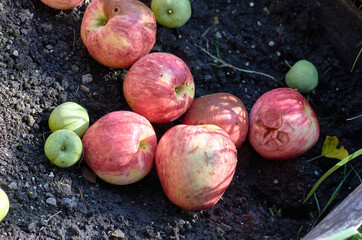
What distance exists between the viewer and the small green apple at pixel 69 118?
9.51ft

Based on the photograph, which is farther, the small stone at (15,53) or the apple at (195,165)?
the small stone at (15,53)

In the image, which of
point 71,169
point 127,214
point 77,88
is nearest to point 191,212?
point 127,214

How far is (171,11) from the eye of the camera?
351cm

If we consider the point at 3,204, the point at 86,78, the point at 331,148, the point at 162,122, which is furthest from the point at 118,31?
the point at 331,148

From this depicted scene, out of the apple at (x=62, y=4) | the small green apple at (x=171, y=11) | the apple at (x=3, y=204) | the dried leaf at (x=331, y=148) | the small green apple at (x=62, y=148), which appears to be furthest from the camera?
the small green apple at (x=171, y=11)

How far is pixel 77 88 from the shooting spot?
322 centimetres

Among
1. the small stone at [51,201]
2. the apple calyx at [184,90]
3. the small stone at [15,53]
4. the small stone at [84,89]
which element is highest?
the apple calyx at [184,90]

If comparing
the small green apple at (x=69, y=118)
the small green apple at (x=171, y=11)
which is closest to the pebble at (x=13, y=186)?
the small green apple at (x=69, y=118)

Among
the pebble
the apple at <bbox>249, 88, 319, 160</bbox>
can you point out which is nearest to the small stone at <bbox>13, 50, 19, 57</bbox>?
the pebble

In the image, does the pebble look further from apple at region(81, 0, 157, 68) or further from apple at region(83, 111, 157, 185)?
apple at region(81, 0, 157, 68)

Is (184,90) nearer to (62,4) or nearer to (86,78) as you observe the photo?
(86,78)

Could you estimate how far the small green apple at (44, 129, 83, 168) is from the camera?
2730 millimetres

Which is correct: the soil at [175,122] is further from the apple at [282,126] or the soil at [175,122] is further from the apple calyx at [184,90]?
the apple calyx at [184,90]

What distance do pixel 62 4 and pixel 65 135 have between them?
1.08m
